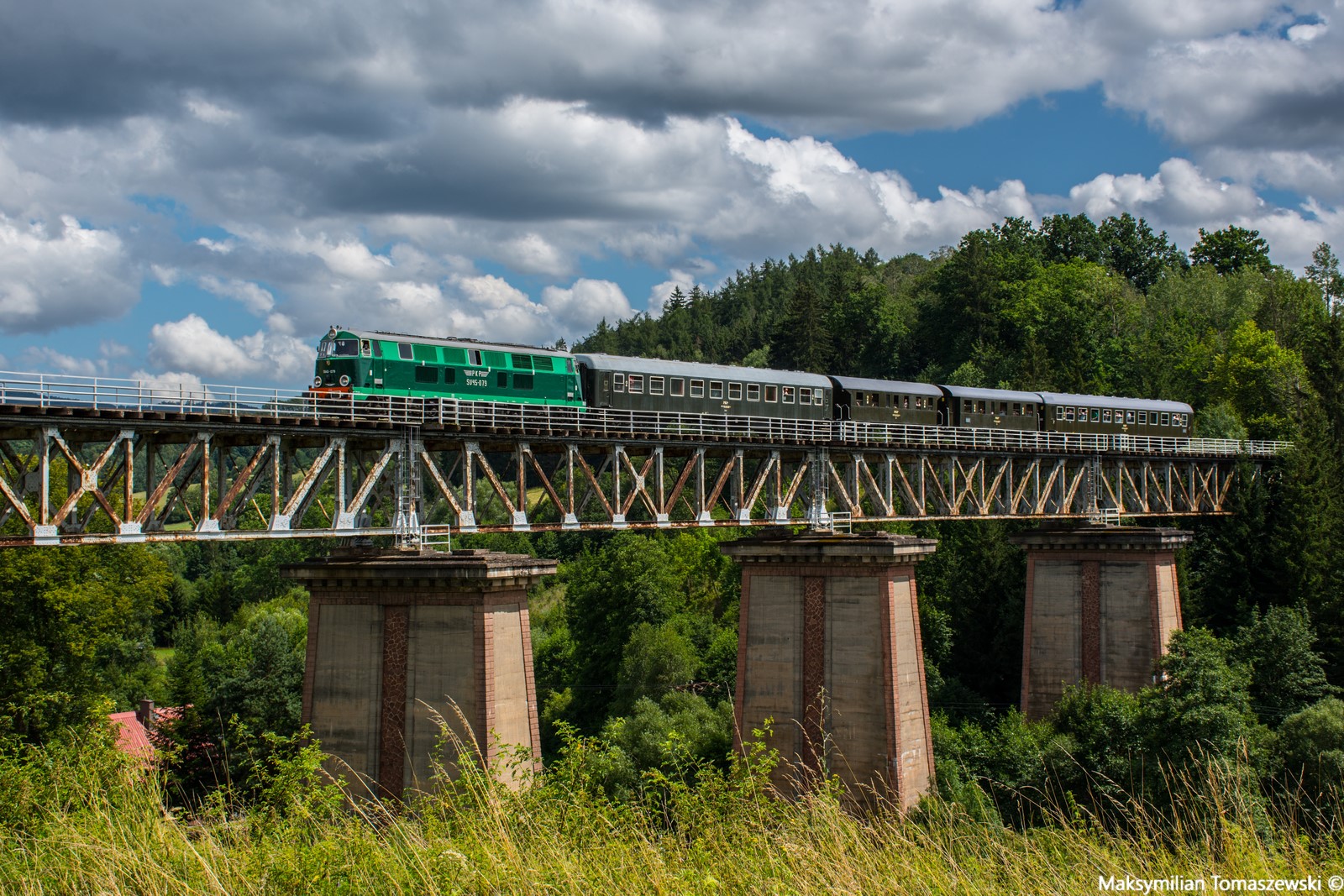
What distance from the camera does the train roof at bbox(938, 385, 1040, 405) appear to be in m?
53.4

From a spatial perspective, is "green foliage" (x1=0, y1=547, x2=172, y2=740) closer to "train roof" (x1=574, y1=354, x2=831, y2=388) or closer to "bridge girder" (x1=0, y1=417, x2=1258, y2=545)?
"bridge girder" (x1=0, y1=417, x2=1258, y2=545)

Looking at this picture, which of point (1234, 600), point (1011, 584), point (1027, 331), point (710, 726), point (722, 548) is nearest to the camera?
point (722, 548)

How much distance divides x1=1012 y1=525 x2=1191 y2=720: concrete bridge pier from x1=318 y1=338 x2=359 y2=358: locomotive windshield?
32721mm

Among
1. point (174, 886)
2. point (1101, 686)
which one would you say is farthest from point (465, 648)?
point (1101, 686)

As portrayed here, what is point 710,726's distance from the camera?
53.1m

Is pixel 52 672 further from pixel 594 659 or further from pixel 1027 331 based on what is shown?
pixel 1027 331

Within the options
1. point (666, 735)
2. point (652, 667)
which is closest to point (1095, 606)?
point (666, 735)

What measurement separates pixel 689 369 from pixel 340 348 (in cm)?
1271

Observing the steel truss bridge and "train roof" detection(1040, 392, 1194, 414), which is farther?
"train roof" detection(1040, 392, 1194, 414)

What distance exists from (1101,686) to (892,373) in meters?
92.2

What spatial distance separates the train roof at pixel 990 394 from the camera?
53.4 metres

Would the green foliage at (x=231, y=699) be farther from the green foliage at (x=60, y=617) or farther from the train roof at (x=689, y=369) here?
the train roof at (x=689, y=369)

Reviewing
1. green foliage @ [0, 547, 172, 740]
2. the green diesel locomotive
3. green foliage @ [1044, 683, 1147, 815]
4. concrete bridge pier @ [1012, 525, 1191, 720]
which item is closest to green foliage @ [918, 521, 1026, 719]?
concrete bridge pier @ [1012, 525, 1191, 720]

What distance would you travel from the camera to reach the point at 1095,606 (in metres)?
52.3
